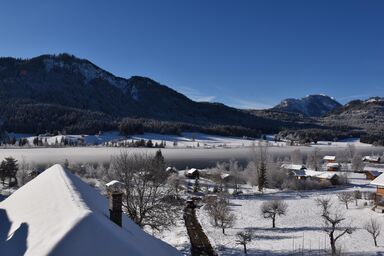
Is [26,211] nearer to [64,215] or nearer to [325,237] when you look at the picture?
[64,215]

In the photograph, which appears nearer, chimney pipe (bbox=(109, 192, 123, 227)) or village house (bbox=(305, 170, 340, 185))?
chimney pipe (bbox=(109, 192, 123, 227))

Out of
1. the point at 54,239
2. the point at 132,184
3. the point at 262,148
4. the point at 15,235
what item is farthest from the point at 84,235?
the point at 262,148

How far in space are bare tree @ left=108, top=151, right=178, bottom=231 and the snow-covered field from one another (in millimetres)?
5612

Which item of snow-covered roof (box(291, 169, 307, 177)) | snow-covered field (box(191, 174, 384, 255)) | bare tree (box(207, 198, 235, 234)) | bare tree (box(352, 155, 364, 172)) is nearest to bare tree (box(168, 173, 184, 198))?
snow-covered field (box(191, 174, 384, 255))

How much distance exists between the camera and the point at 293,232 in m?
42.4

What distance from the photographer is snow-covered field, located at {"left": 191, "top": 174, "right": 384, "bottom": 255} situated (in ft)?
110

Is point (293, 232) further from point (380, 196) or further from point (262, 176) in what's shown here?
point (262, 176)

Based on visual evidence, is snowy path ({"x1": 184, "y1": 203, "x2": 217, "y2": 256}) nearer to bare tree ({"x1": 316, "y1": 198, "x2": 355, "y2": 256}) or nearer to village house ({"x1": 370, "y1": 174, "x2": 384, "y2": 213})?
bare tree ({"x1": 316, "y1": 198, "x2": 355, "y2": 256})

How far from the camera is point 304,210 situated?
187 feet

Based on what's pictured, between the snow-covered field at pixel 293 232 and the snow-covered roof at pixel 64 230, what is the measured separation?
63.7ft

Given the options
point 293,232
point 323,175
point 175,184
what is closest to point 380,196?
point 293,232

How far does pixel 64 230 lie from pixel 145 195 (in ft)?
78.1

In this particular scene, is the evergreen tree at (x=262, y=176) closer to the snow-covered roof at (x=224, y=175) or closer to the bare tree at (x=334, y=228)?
the snow-covered roof at (x=224, y=175)

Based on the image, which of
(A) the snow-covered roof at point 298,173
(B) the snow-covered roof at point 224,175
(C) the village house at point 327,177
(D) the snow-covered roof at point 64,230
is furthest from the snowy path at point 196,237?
(A) the snow-covered roof at point 298,173
